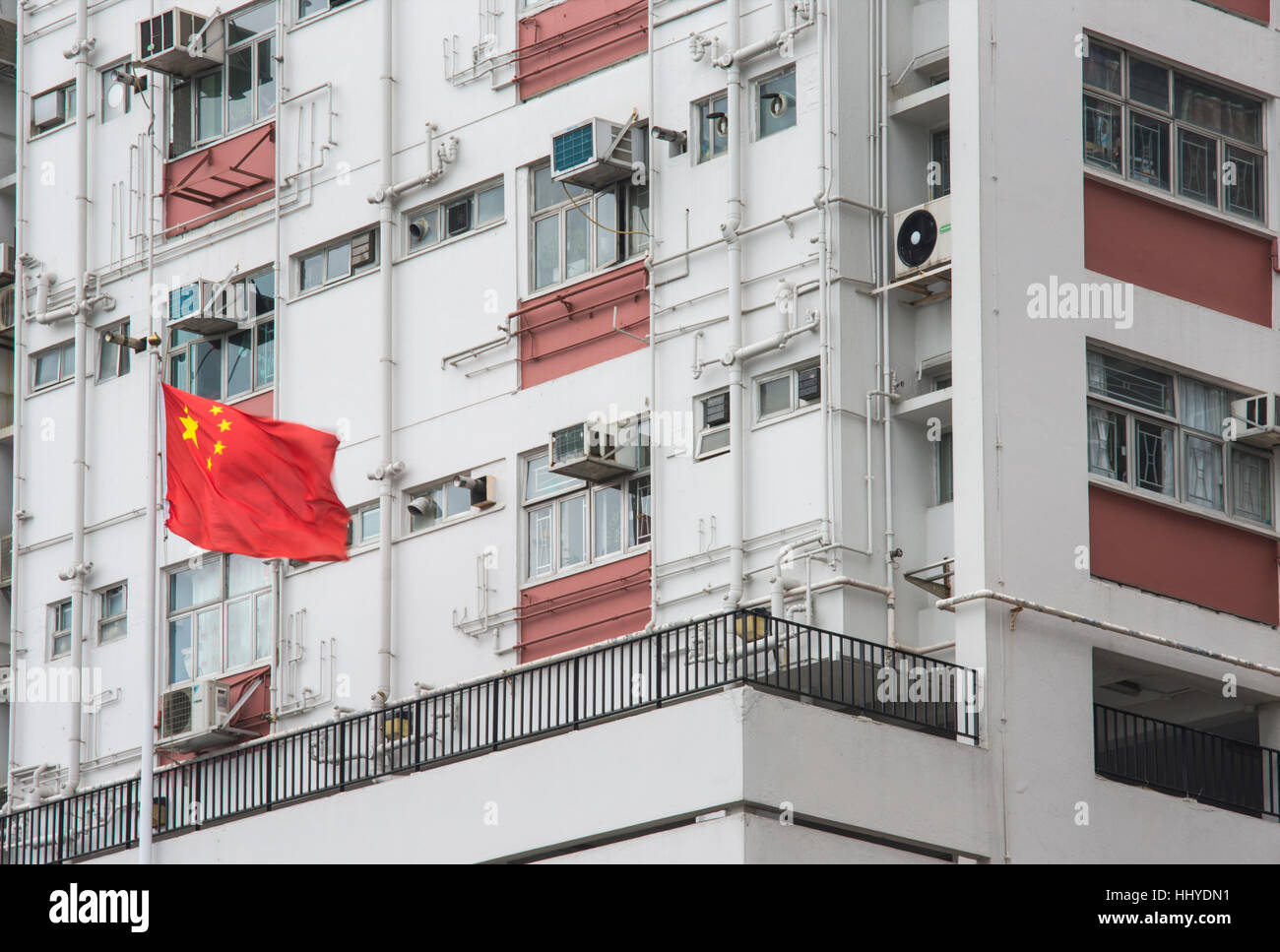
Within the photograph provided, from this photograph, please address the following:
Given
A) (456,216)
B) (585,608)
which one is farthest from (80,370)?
(585,608)

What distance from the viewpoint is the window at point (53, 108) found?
41.3 meters

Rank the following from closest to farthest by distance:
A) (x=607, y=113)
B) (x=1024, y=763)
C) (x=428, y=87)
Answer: (x=1024, y=763)
(x=607, y=113)
(x=428, y=87)

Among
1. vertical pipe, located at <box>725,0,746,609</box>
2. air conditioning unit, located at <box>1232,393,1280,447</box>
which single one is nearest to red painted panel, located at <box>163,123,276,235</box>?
vertical pipe, located at <box>725,0,746,609</box>

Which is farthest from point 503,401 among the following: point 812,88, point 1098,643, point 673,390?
point 1098,643

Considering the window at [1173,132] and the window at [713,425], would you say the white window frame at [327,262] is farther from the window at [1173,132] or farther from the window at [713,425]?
the window at [1173,132]

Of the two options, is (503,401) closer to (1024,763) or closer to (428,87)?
(428,87)

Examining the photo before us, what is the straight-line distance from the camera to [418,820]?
1150 inches

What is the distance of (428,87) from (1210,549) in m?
12.8

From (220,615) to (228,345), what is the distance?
4.13m

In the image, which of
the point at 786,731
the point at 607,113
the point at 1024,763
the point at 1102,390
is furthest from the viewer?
the point at 607,113

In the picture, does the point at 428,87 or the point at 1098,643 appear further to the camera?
the point at 428,87

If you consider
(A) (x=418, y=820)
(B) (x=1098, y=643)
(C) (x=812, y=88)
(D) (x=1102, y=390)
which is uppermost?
(C) (x=812, y=88)

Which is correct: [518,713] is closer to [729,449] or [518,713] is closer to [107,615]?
[729,449]

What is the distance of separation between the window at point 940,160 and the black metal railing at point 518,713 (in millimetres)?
6057
